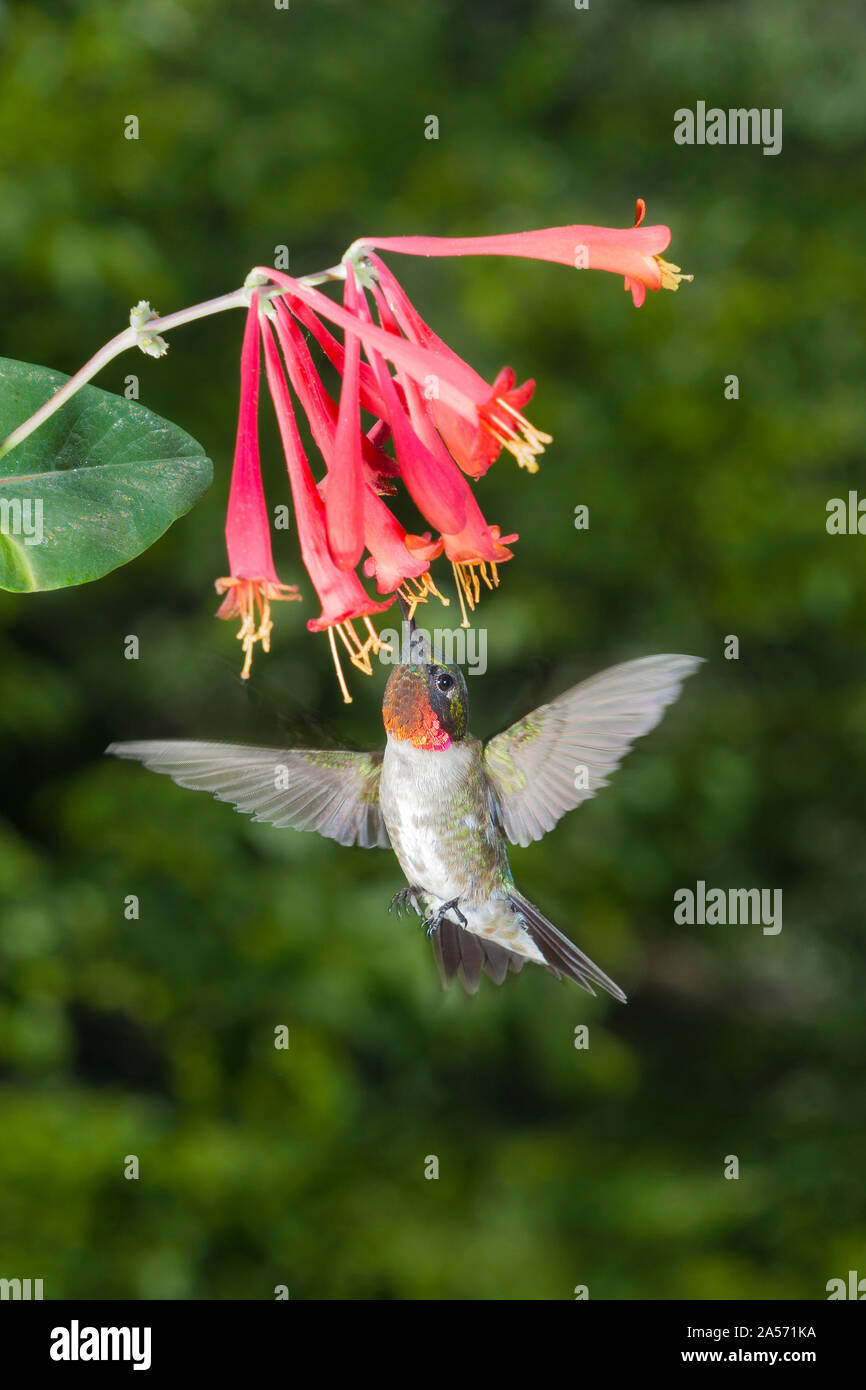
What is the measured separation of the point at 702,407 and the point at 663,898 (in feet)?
4.19

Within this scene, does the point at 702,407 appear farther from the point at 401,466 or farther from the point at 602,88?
the point at 401,466

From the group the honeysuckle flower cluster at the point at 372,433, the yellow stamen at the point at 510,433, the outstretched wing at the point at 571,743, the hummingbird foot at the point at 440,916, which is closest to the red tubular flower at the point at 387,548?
the honeysuckle flower cluster at the point at 372,433

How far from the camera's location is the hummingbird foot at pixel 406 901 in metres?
1.60

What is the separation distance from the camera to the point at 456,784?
1.49m

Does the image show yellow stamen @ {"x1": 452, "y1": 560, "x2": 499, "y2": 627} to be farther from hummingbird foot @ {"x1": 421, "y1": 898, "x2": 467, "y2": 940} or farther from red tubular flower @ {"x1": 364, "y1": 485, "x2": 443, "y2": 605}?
hummingbird foot @ {"x1": 421, "y1": 898, "x2": 467, "y2": 940}

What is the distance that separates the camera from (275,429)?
10.1 feet

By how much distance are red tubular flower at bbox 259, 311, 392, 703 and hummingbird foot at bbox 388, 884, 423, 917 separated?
519 millimetres

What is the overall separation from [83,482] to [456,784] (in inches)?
20.6

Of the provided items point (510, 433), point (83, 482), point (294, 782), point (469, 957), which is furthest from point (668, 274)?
point (469, 957)

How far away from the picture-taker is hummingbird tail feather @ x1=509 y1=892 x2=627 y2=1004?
1581 mm

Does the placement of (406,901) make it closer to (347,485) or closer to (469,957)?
(469,957)

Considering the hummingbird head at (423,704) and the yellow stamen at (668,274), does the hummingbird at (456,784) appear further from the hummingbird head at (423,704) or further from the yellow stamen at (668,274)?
the yellow stamen at (668,274)

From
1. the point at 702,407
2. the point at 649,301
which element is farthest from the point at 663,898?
the point at 649,301

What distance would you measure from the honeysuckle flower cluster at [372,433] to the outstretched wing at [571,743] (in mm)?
270
